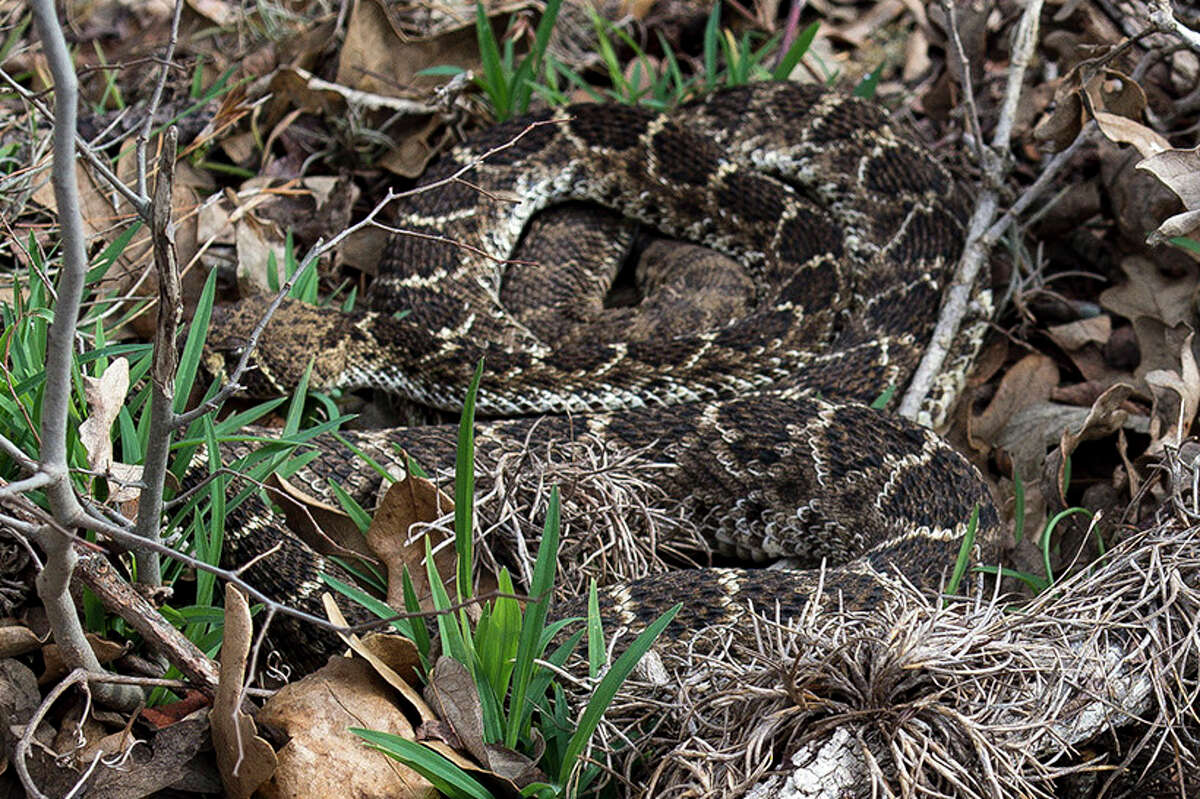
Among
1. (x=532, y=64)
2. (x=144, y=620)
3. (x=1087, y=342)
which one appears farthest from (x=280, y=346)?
(x=1087, y=342)

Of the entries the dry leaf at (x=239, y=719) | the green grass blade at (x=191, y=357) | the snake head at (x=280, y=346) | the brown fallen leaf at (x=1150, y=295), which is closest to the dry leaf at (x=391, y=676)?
the dry leaf at (x=239, y=719)

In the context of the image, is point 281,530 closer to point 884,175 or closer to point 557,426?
point 557,426

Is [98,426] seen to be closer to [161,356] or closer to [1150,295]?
[161,356]

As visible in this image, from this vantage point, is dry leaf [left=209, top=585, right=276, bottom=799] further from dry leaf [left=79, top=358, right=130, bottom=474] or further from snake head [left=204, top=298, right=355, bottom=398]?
snake head [left=204, top=298, right=355, bottom=398]

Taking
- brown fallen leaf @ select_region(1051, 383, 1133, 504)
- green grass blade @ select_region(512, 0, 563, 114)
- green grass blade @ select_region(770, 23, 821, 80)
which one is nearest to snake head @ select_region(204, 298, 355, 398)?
green grass blade @ select_region(512, 0, 563, 114)

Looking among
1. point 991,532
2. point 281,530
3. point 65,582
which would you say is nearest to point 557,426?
point 281,530

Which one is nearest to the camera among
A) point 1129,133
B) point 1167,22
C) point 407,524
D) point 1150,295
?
point 407,524

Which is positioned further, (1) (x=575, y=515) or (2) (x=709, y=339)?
(2) (x=709, y=339)
